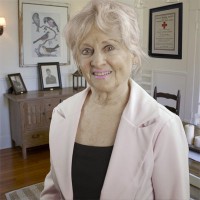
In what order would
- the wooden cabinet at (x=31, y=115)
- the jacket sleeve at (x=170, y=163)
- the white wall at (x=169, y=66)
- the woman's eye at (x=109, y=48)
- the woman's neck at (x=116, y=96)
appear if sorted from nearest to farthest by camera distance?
the jacket sleeve at (x=170, y=163), the woman's eye at (x=109, y=48), the woman's neck at (x=116, y=96), the wooden cabinet at (x=31, y=115), the white wall at (x=169, y=66)

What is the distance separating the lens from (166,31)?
170 inches

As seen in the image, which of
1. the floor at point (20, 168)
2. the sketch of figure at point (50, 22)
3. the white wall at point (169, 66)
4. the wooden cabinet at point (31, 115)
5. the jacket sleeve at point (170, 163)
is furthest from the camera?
the sketch of figure at point (50, 22)

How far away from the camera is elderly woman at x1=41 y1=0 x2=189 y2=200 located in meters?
0.87

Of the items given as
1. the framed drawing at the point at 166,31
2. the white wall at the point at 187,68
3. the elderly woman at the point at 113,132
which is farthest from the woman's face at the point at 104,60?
the framed drawing at the point at 166,31

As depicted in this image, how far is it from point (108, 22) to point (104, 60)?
128 mm

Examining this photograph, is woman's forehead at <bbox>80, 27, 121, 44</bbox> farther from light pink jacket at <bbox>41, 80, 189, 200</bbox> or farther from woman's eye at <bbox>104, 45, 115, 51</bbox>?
light pink jacket at <bbox>41, 80, 189, 200</bbox>

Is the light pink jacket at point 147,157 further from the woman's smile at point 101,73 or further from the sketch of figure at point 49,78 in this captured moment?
the sketch of figure at point 49,78

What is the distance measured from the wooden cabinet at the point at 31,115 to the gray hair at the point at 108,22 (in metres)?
2.71

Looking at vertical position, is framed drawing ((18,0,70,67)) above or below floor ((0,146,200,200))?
above

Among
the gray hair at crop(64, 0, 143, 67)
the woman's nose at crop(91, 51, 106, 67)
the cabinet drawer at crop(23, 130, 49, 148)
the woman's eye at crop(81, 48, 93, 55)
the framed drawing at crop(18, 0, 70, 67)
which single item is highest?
the framed drawing at crop(18, 0, 70, 67)

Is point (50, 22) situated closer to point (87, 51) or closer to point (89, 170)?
point (87, 51)

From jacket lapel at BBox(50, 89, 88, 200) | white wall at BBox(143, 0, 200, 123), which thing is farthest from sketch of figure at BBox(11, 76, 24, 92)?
jacket lapel at BBox(50, 89, 88, 200)

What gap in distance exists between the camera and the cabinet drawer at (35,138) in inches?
145

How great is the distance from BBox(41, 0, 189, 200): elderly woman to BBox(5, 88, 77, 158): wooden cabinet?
2.57 m
